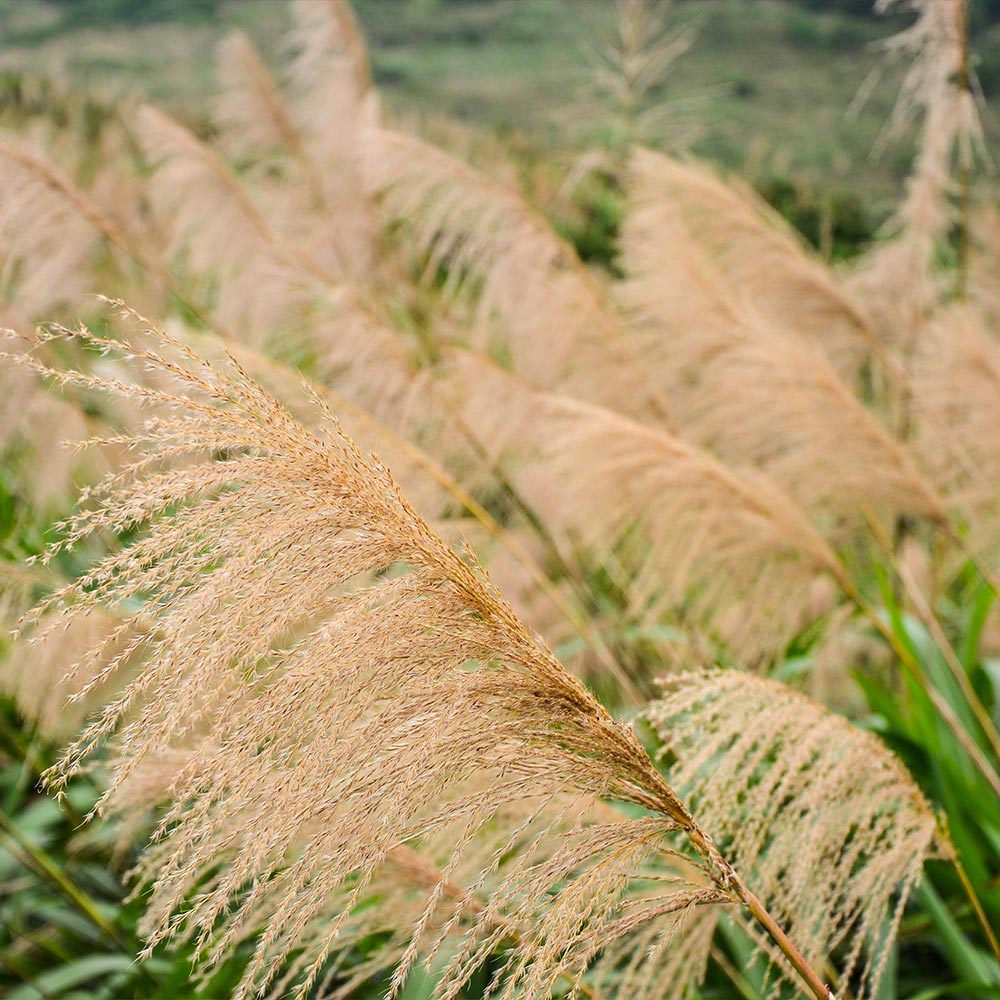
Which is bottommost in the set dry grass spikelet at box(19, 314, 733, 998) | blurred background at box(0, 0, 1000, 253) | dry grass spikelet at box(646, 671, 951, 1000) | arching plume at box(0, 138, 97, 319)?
dry grass spikelet at box(646, 671, 951, 1000)

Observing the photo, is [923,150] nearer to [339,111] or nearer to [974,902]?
[339,111]

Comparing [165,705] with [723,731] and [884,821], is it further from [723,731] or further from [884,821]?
[884,821]

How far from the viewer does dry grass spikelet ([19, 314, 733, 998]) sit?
87cm

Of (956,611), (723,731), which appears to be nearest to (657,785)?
(723,731)

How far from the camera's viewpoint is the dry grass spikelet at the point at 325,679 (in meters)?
0.87

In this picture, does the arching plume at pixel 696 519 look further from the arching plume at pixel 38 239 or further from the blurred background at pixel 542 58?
the blurred background at pixel 542 58

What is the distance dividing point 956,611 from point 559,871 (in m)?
3.72

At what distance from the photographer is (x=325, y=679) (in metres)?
0.90

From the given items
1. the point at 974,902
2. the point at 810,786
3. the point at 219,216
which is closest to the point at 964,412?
the point at 974,902

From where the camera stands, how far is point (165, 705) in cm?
89

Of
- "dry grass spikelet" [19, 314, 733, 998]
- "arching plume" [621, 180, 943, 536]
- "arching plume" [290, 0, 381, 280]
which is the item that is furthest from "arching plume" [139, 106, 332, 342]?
"dry grass spikelet" [19, 314, 733, 998]

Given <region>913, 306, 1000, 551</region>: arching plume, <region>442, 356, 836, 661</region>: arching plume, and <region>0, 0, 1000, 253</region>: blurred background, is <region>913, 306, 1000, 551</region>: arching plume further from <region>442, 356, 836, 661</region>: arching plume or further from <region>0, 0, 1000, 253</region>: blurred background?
<region>0, 0, 1000, 253</region>: blurred background

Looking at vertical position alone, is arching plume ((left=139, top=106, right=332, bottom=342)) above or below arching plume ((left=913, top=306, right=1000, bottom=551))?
above

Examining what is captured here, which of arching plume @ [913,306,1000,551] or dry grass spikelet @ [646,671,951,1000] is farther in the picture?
arching plume @ [913,306,1000,551]
